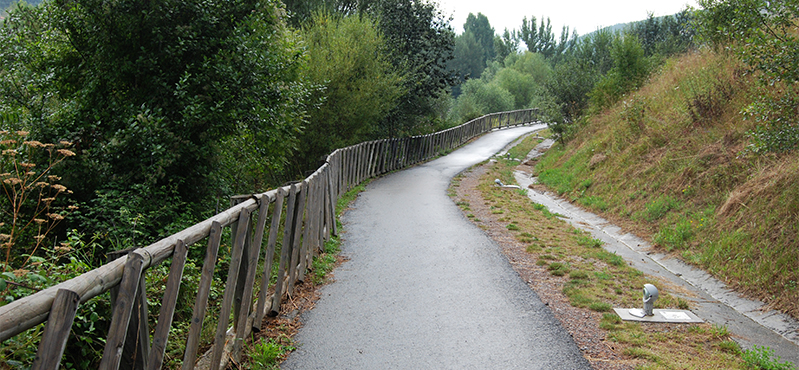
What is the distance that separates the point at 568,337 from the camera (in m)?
5.61

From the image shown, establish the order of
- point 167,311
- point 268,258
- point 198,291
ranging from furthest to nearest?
point 268,258
point 198,291
point 167,311

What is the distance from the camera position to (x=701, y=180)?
11500mm

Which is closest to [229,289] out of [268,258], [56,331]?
[268,258]

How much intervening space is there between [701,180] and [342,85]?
10.8 metres

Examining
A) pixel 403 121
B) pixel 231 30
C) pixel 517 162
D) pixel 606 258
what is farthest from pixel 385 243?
pixel 517 162

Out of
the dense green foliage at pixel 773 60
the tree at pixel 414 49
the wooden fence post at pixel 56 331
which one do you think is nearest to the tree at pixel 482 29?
the tree at pixel 414 49

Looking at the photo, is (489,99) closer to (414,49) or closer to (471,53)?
(414,49)

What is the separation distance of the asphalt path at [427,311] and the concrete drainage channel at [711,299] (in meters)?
2.36

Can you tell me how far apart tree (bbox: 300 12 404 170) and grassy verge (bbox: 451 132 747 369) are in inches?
247

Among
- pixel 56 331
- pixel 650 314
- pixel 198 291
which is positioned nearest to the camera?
pixel 56 331

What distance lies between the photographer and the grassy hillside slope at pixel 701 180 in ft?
27.4

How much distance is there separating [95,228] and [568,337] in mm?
6404

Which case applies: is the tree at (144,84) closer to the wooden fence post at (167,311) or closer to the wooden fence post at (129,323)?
the wooden fence post at (167,311)

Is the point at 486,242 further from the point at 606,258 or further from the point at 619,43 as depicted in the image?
the point at 619,43
